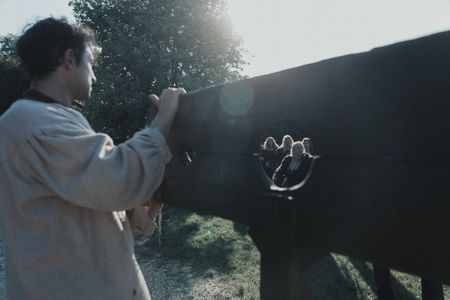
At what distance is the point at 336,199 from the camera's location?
4.16ft

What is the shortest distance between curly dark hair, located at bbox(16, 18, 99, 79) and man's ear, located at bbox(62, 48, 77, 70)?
11 millimetres

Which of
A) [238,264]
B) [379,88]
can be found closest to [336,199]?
[379,88]

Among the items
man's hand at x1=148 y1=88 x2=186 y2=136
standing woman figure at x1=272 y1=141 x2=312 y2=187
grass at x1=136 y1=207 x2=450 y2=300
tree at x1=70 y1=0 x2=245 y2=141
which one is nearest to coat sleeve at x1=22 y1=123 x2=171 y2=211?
man's hand at x1=148 y1=88 x2=186 y2=136

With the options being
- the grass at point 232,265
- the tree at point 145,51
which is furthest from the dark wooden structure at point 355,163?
the tree at point 145,51

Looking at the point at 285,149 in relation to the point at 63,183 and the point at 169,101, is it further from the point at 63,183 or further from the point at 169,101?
the point at 63,183

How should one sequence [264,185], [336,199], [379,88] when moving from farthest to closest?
[264,185]
[336,199]
[379,88]

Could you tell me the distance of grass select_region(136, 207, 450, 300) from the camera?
4223mm

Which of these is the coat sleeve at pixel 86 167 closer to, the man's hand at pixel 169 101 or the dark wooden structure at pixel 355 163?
the man's hand at pixel 169 101

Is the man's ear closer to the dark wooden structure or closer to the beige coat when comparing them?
the beige coat

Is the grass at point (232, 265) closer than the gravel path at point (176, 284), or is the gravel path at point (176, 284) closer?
the grass at point (232, 265)

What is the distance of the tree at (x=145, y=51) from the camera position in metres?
12.2

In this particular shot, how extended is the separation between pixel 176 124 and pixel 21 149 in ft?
3.50

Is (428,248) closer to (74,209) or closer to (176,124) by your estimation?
(74,209)

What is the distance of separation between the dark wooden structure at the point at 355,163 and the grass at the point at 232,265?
300 centimetres
